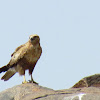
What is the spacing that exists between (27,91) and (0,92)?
884 mm

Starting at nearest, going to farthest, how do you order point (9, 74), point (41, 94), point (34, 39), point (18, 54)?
point (41, 94)
point (34, 39)
point (18, 54)
point (9, 74)

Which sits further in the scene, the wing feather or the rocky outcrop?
the wing feather

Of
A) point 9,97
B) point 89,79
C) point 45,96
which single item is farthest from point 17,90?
point 89,79

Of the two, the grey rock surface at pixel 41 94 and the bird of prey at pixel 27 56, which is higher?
the bird of prey at pixel 27 56

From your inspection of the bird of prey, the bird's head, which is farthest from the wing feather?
the bird's head

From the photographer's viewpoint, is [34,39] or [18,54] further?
[18,54]

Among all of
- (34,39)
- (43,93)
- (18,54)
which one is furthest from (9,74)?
(43,93)

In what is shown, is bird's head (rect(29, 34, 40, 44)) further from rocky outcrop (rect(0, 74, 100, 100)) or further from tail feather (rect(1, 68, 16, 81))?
rocky outcrop (rect(0, 74, 100, 100))

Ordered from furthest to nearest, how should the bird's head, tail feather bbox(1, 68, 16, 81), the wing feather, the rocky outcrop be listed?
tail feather bbox(1, 68, 16, 81) → the wing feather → the bird's head → the rocky outcrop

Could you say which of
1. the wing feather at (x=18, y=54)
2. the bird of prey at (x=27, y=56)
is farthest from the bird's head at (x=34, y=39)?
the wing feather at (x=18, y=54)

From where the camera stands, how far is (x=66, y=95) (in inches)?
319

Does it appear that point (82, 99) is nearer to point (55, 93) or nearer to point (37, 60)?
point (55, 93)

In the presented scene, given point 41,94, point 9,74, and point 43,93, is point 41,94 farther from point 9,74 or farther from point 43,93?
point 9,74

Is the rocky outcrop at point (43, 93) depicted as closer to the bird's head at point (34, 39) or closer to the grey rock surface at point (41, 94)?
the grey rock surface at point (41, 94)
